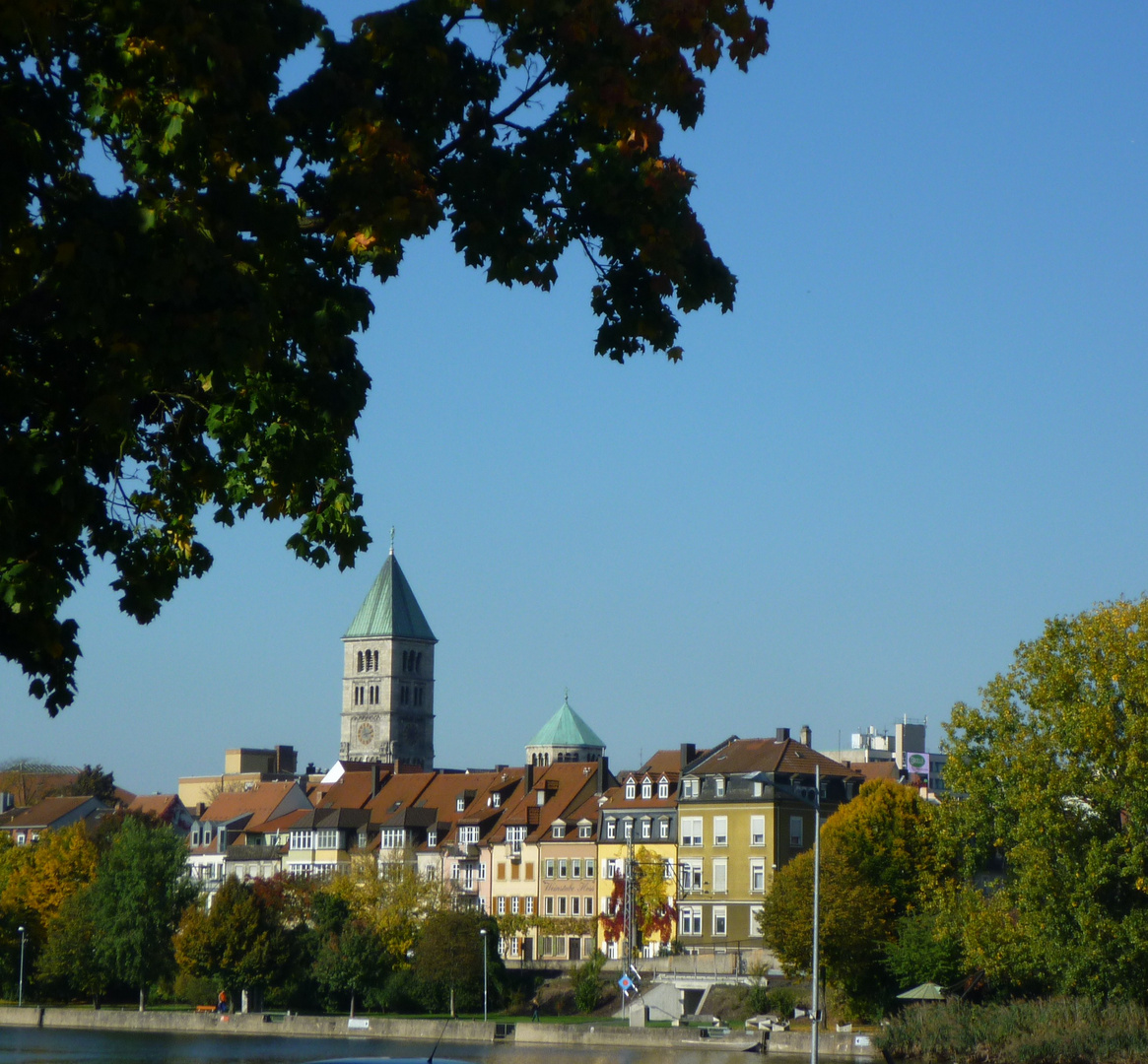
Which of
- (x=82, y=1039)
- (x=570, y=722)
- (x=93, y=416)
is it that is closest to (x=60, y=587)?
(x=93, y=416)

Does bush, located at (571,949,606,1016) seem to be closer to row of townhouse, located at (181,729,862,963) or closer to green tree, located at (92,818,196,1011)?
row of townhouse, located at (181,729,862,963)

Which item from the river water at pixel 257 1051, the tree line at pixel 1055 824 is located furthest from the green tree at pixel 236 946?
the tree line at pixel 1055 824

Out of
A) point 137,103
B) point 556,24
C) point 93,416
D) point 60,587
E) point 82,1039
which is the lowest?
point 82,1039

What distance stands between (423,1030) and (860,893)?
18.5 meters

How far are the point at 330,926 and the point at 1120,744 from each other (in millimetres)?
43897

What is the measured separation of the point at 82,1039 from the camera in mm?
68562

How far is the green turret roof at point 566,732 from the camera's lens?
18512cm

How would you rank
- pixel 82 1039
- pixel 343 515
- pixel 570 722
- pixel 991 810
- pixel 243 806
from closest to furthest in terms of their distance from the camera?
pixel 343 515 < pixel 991 810 < pixel 82 1039 < pixel 243 806 < pixel 570 722

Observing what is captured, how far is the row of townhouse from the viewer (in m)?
86.6

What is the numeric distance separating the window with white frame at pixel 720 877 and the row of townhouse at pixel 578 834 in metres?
0.07

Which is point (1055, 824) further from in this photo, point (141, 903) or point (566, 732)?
point (566, 732)

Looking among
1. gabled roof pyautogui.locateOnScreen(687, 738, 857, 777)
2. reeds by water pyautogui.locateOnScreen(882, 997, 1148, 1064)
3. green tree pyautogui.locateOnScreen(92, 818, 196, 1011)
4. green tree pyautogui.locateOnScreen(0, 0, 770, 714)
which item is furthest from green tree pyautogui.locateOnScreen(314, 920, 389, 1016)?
green tree pyautogui.locateOnScreen(0, 0, 770, 714)

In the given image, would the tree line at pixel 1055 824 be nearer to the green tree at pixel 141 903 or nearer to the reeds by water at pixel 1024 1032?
the reeds by water at pixel 1024 1032

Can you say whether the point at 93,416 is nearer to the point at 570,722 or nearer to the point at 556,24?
the point at 556,24
